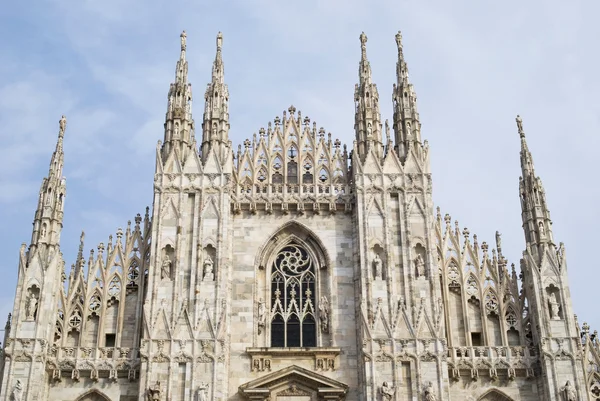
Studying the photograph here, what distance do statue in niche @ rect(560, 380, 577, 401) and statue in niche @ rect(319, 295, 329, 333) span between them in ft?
20.7

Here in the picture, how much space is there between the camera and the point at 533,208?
931 inches

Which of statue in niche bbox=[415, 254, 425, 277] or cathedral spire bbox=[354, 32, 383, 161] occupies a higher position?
cathedral spire bbox=[354, 32, 383, 161]

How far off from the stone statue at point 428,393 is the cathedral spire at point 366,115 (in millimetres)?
7037

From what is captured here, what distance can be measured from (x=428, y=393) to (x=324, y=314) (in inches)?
143

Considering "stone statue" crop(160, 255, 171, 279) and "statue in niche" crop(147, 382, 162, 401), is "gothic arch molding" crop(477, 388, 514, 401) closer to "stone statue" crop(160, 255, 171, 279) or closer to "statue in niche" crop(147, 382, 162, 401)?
"statue in niche" crop(147, 382, 162, 401)

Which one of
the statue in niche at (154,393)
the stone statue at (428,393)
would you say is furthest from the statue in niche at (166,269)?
the stone statue at (428,393)

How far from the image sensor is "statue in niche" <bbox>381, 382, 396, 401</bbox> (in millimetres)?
20812

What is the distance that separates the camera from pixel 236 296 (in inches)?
901

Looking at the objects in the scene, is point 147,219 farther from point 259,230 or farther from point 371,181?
point 371,181

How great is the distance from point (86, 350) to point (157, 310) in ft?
7.13

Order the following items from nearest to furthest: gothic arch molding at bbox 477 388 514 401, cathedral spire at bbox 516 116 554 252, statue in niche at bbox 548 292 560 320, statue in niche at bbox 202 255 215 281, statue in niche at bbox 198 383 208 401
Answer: statue in niche at bbox 198 383 208 401, gothic arch molding at bbox 477 388 514 401, statue in niche at bbox 548 292 560 320, statue in niche at bbox 202 255 215 281, cathedral spire at bbox 516 116 554 252

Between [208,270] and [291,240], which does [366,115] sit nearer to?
[291,240]

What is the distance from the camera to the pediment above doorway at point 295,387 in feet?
70.1

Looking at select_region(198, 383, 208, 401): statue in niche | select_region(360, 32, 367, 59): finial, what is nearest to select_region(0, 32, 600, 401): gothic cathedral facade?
select_region(198, 383, 208, 401): statue in niche
